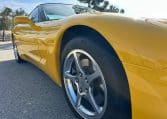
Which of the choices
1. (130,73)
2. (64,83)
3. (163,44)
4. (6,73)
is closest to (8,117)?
(64,83)

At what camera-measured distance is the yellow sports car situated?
1.71 metres

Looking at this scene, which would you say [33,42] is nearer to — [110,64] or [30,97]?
[30,97]

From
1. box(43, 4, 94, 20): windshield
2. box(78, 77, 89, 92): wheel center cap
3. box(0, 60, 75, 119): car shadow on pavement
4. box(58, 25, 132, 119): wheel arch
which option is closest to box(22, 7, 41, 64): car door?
box(43, 4, 94, 20): windshield

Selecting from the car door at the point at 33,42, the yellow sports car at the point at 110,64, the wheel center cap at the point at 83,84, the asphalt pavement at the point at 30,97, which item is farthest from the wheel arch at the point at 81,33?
the car door at the point at 33,42

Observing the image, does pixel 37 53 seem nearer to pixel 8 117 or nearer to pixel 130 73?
pixel 8 117

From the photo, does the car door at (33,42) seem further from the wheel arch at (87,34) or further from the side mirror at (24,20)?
the wheel arch at (87,34)

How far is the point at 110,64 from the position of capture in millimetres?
1996

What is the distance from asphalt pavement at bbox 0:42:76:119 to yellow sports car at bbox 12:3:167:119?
0.32 m

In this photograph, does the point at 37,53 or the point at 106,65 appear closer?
the point at 106,65

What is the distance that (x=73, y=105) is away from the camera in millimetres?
2559

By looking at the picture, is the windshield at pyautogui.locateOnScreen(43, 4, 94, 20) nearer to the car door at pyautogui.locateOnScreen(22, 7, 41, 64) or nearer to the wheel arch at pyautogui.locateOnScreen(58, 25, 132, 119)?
the car door at pyautogui.locateOnScreen(22, 7, 41, 64)

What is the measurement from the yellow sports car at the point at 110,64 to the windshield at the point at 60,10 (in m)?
0.63

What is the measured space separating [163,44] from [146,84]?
27 cm

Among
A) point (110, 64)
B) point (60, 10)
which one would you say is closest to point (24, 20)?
point (60, 10)
